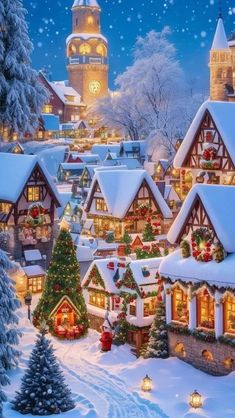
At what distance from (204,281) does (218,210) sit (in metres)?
2.89

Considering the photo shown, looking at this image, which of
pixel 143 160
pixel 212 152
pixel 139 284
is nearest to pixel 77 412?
pixel 139 284

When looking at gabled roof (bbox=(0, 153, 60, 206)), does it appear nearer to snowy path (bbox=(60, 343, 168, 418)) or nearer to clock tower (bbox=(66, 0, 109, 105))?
snowy path (bbox=(60, 343, 168, 418))

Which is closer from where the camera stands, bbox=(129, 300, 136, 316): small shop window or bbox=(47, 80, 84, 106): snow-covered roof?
bbox=(129, 300, 136, 316): small shop window

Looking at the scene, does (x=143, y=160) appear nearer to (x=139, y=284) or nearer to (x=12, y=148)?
(x=12, y=148)

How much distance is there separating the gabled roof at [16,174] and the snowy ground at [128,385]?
12.0 m

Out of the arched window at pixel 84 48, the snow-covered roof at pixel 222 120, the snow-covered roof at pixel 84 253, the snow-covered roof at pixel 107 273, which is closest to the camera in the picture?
the snow-covered roof at pixel 107 273

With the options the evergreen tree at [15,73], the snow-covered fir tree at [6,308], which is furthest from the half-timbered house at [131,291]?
the evergreen tree at [15,73]

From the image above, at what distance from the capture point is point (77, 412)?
2209 centimetres

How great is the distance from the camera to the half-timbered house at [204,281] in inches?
1019

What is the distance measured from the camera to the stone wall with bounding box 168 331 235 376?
85.5ft

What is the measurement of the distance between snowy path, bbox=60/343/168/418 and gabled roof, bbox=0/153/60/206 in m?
14.1

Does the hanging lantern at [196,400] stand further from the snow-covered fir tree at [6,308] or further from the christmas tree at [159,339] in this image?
the snow-covered fir tree at [6,308]

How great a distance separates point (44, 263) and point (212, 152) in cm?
1272

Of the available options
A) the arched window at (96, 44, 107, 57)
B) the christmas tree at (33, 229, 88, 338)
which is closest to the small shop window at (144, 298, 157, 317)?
the christmas tree at (33, 229, 88, 338)
